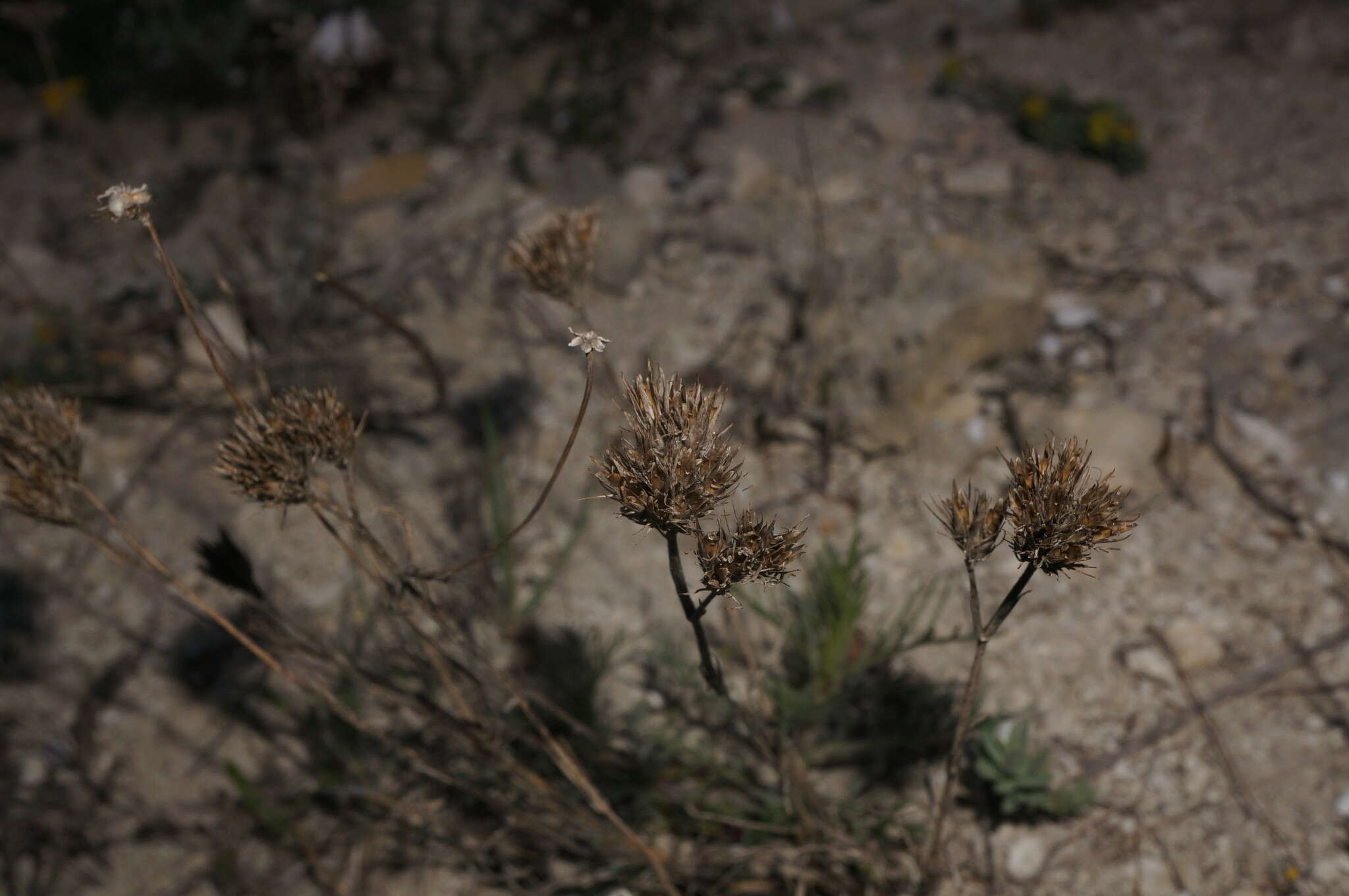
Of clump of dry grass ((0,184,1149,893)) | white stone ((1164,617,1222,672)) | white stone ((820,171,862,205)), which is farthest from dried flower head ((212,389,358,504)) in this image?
white stone ((820,171,862,205))

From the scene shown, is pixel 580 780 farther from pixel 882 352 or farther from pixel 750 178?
pixel 750 178

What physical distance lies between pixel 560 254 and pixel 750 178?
171 centimetres

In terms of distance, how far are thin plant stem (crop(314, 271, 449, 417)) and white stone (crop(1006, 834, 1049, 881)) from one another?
1.62 metres

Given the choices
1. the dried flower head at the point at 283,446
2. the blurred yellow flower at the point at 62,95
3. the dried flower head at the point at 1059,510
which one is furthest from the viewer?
the blurred yellow flower at the point at 62,95

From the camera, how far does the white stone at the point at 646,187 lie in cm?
322

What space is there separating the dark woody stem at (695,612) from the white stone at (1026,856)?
82 centimetres

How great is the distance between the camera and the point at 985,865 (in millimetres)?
1843

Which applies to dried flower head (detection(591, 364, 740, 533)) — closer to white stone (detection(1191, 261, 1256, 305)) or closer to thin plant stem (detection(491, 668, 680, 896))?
thin plant stem (detection(491, 668, 680, 896))

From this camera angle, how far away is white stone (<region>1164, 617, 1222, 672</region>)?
2.04 meters

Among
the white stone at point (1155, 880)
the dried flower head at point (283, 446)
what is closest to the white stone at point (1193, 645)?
the white stone at point (1155, 880)

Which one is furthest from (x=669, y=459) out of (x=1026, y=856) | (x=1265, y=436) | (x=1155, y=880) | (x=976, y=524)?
(x=1265, y=436)

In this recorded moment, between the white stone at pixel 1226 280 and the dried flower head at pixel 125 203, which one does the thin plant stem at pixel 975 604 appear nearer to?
the dried flower head at pixel 125 203

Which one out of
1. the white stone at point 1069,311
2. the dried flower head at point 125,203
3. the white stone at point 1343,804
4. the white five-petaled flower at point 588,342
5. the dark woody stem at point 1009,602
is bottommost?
the dark woody stem at point 1009,602

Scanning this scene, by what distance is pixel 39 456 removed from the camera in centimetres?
142
